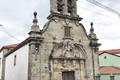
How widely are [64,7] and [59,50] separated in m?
4.31

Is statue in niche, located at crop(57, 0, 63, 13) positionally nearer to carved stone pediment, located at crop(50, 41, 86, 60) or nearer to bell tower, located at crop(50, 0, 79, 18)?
bell tower, located at crop(50, 0, 79, 18)

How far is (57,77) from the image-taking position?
1784cm

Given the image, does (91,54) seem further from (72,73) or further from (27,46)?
(27,46)

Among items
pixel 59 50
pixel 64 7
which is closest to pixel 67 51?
pixel 59 50

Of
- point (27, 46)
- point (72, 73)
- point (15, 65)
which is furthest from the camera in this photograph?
point (15, 65)

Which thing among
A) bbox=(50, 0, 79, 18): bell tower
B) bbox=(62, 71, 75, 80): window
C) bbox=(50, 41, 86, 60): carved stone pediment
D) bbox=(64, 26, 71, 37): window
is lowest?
bbox=(62, 71, 75, 80): window

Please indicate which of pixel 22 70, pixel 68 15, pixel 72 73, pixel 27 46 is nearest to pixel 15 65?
pixel 22 70

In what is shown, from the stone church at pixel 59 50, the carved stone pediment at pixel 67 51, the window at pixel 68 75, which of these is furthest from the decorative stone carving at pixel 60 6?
the window at pixel 68 75

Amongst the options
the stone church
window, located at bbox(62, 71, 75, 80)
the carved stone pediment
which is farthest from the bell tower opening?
window, located at bbox(62, 71, 75, 80)

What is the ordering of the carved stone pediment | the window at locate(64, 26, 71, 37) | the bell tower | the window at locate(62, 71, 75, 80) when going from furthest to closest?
1. the window at locate(64, 26, 71, 37)
2. the bell tower
3. the window at locate(62, 71, 75, 80)
4. the carved stone pediment

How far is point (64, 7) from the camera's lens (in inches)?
773

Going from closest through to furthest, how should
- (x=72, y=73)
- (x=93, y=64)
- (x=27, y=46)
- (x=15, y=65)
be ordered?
(x=27, y=46) → (x=72, y=73) → (x=93, y=64) → (x=15, y=65)

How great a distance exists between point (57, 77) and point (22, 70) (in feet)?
11.0

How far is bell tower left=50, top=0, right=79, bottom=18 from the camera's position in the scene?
1902 cm
